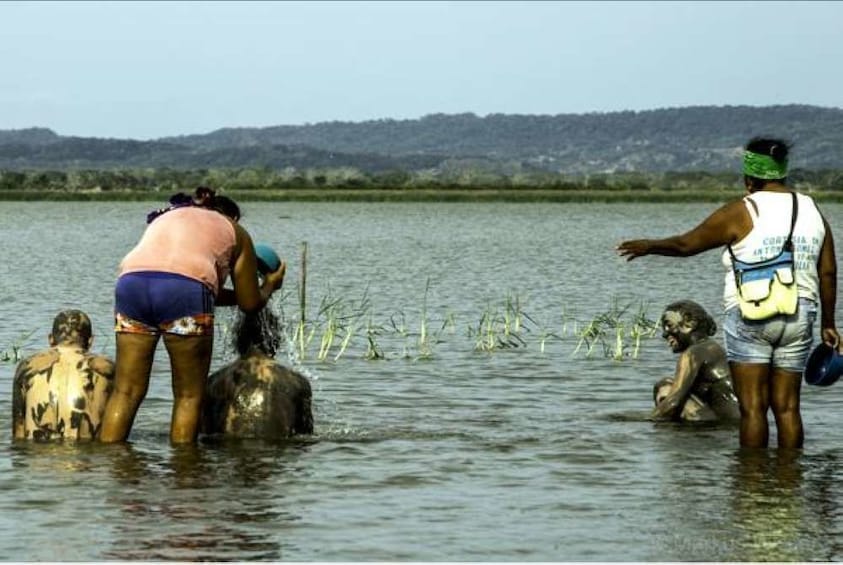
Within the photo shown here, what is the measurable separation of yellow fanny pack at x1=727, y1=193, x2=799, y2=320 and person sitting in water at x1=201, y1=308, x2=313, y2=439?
9.33ft

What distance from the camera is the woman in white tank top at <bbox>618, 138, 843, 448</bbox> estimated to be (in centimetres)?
1047

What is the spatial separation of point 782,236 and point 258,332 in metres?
3.21

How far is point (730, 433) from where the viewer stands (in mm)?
12422

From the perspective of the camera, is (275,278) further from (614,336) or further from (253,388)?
(614,336)

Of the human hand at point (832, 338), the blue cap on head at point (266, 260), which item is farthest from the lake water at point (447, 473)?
the blue cap on head at point (266, 260)

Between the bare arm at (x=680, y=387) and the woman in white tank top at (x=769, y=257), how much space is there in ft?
5.68

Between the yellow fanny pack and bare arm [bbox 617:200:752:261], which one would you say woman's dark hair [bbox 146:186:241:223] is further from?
the yellow fanny pack

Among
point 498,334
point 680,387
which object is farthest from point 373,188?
point 680,387

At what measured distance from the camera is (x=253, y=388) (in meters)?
11.6

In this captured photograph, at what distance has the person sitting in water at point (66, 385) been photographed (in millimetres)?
11133

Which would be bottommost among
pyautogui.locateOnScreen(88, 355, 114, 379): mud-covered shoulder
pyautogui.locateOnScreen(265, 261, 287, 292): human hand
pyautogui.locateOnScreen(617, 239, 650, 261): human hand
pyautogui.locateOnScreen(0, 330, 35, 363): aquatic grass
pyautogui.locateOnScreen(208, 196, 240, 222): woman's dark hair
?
pyautogui.locateOnScreen(0, 330, 35, 363): aquatic grass

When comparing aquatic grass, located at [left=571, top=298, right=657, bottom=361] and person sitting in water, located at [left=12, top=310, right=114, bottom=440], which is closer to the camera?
person sitting in water, located at [left=12, top=310, right=114, bottom=440]

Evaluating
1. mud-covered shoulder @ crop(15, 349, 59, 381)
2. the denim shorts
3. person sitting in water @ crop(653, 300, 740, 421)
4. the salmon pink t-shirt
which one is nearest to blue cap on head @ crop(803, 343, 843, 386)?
the denim shorts

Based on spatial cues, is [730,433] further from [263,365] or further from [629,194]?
[629,194]
